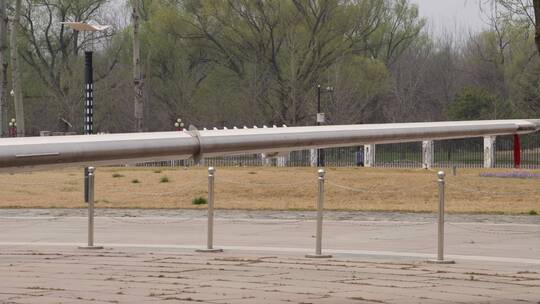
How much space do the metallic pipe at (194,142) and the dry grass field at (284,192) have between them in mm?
15651

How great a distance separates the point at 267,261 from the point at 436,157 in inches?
1716

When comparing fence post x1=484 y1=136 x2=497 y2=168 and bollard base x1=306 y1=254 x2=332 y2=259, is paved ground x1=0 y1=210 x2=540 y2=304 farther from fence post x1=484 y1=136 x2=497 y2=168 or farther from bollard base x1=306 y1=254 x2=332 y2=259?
fence post x1=484 y1=136 x2=497 y2=168

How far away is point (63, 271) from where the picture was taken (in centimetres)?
1424

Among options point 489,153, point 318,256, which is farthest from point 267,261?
point 489,153

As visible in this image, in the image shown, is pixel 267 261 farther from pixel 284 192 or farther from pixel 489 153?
pixel 489 153

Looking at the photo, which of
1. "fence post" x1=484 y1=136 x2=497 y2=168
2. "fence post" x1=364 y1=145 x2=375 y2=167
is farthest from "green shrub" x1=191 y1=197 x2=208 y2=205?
"fence post" x1=364 y1=145 x2=375 y2=167

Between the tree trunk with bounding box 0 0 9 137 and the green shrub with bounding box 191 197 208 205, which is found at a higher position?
the tree trunk with bounding box 0 0 9 137

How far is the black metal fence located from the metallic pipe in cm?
4570

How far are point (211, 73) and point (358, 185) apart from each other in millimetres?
40866

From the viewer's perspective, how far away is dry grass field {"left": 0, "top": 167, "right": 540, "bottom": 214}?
88.7 ft

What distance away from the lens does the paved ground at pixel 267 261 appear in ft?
39.1

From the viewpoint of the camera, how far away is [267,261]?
15344 mm

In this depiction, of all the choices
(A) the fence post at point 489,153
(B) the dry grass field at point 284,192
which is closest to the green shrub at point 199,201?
(B) the dry grass field at point 284,192

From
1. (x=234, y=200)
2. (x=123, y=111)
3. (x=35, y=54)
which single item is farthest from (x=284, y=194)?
(x=35, y=54)
